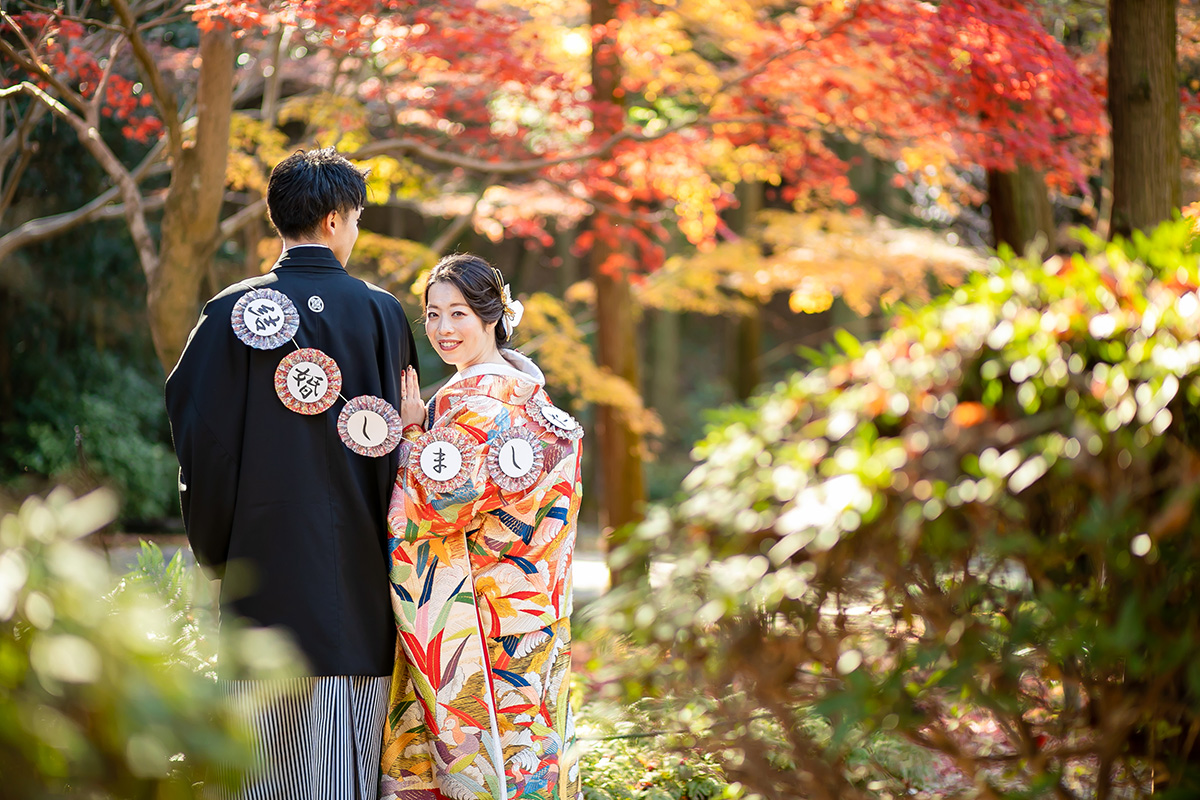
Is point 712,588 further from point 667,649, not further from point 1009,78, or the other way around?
point 1009,78

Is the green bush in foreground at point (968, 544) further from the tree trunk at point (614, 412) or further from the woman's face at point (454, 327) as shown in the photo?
the tree trunk at point (614, 412)

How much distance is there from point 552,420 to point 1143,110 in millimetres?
2395

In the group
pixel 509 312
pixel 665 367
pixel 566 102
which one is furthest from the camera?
pixel 665 367

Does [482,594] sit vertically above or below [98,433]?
above

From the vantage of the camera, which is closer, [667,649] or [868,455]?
[868,455]

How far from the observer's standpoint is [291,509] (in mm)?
2430

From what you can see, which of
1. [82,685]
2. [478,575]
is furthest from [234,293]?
[82,685]

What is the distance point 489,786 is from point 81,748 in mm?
1608

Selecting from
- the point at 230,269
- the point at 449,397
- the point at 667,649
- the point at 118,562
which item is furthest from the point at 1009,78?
the point at 230,269

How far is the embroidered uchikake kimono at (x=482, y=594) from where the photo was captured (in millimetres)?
2492

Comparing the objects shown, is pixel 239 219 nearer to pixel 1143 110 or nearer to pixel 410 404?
pixel 410 404

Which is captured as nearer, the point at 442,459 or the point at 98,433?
the point at 442,459

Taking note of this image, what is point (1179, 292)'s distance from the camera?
4.79ft

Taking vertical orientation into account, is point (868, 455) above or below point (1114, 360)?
below
